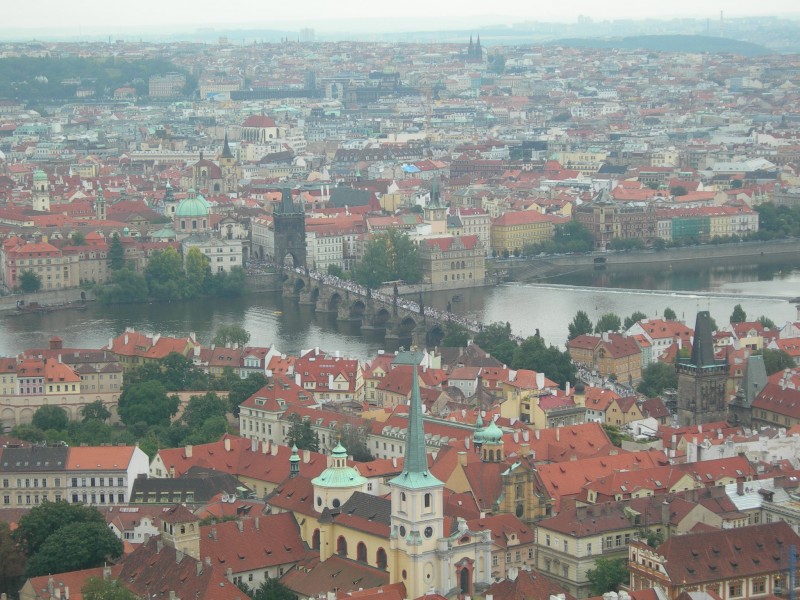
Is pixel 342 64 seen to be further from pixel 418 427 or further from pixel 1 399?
pixel 418 427

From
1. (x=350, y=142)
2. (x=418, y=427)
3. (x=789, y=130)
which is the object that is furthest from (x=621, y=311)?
(x=789, y=130)

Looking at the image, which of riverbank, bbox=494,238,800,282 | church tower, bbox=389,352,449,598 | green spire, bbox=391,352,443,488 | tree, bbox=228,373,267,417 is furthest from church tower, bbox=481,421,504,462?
riverbank, bbox=494,238,800,282

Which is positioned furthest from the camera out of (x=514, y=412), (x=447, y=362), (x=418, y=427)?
(x=447, y=362)

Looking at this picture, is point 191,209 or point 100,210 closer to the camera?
point 191,209

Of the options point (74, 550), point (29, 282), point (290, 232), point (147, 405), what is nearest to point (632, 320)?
point (147, 405)

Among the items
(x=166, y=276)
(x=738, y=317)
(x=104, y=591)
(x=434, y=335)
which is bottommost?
(x=166, y=276)

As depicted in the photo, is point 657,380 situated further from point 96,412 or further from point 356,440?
point 96,412
